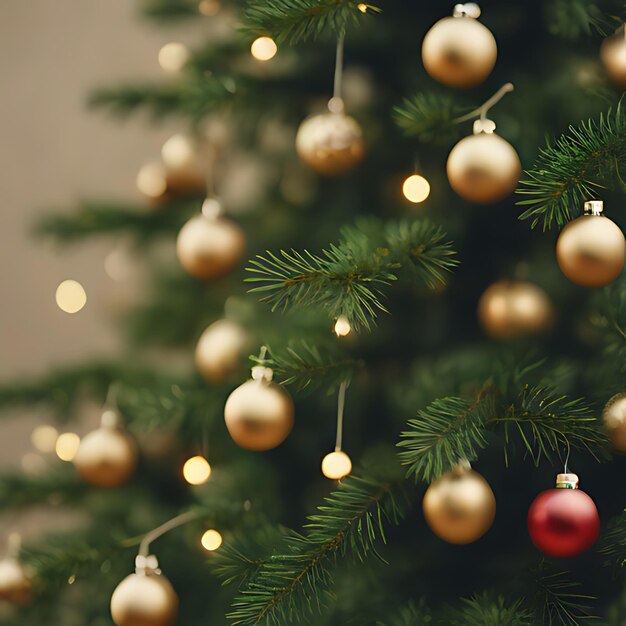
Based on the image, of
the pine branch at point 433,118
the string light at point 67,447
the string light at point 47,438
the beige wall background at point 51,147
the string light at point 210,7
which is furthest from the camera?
the beige wall background at point 51,147

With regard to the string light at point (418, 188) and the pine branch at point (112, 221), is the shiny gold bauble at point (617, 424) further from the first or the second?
the pine branch at point (112, 221)

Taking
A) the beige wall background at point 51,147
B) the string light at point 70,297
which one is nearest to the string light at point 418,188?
the string light at point 70,297

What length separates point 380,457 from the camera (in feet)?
2.03

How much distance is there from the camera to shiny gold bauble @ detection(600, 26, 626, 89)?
1.98 ft

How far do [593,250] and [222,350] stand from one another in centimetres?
35

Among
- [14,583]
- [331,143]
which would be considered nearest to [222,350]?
[331,143]

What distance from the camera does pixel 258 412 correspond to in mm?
579

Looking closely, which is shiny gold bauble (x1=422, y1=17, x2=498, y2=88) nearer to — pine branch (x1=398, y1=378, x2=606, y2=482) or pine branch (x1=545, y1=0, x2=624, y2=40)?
pine branch (x1=545, y1=0, x2=624, y2=40)

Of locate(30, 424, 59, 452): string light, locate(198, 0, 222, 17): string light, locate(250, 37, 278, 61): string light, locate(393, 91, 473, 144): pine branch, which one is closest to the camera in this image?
locate(393, 91, 473, 144): pine branch

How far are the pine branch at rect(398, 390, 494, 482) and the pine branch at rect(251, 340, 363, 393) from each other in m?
0.09

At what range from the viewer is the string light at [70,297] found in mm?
1203

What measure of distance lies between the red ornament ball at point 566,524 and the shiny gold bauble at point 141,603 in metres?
0.31

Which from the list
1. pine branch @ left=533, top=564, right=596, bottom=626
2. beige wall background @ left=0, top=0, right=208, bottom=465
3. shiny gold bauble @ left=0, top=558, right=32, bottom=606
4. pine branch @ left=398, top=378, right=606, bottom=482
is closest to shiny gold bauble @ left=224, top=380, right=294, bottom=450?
pine branch @ left=398, top=378, right=606, bottom=482

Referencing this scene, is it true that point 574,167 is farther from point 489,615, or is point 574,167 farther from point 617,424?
point 489,615
